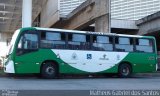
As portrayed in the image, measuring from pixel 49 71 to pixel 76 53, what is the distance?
6.14ft

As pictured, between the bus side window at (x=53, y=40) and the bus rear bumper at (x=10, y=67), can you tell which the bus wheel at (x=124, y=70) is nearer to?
the bus side window at (x=53, y=40)

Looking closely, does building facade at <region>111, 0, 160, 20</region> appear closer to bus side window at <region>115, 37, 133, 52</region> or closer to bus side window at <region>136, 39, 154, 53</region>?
bus side window at <region>136, 39, 154, 53</region>

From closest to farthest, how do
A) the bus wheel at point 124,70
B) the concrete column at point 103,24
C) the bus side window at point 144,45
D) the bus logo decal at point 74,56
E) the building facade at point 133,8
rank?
the bus logo decal at point 74,56, the bus wheel at point 124,70, the bus side window at point 144,45, the concrete column at point 103,24, the building facade at point 133,8

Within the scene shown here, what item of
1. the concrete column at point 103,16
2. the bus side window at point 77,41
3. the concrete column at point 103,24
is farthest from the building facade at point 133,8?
the bus side window at point 77,41

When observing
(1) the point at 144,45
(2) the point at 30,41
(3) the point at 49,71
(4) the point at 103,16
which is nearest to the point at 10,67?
(2) the point at 30,41

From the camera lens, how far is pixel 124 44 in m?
23.2

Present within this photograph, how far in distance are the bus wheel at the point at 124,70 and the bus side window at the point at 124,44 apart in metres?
0.93

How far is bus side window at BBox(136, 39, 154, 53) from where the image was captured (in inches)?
938

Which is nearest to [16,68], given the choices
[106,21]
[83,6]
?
[106,21]

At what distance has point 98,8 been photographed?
3180 centimetres

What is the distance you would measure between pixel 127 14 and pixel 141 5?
7.25 feet

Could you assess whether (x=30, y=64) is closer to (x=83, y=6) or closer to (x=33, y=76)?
(x=33, y=76)

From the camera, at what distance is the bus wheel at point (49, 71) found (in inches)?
794

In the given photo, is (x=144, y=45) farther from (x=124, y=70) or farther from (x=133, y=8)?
(x=133, y=8)
